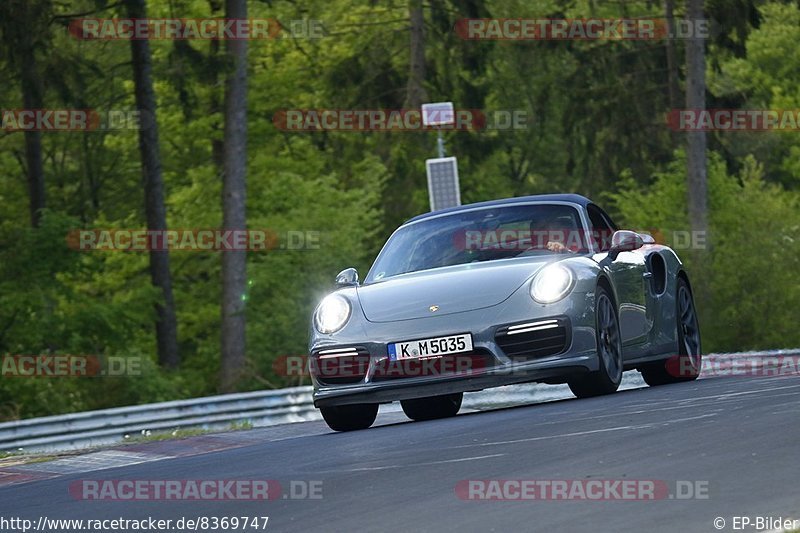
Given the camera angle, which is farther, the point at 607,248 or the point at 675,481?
the point at 607,248

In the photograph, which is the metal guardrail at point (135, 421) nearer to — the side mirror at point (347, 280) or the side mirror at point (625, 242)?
the side mirror at point (347, 280)

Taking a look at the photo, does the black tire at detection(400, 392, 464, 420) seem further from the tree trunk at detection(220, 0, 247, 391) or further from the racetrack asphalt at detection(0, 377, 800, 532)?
the tree trunk at detection(220, 0, 247, 391)

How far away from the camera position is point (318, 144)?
48.3m

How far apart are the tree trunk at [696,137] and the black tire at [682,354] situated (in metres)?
18.2

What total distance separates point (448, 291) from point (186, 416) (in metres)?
5.97

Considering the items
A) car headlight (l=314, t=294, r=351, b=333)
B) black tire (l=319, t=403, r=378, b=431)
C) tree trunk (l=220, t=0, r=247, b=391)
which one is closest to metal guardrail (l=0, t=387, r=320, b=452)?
black tire (l=319, t=403, r=378, b=431)

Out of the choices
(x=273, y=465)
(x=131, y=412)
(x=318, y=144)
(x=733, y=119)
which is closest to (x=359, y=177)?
(x=318, y=144)

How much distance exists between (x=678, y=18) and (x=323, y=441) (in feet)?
92.8

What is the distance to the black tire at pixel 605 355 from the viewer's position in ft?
37.7

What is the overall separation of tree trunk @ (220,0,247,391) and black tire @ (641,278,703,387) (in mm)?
17536

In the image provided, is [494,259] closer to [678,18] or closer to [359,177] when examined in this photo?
[678,18]

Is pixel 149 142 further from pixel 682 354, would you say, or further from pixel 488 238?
pixel 488 238

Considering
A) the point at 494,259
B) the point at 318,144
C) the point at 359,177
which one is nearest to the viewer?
the point at 494,259

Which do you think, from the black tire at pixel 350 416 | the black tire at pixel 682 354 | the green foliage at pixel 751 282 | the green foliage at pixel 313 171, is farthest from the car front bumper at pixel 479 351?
the green foliage at pixel 751 282
